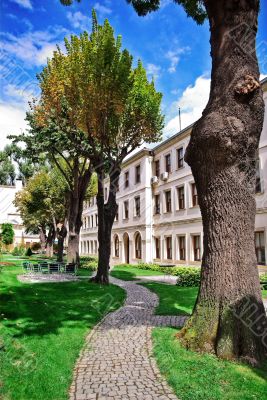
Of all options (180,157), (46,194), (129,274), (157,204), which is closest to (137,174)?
(157,204)

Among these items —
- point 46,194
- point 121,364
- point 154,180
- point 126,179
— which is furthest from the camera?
point 126,179

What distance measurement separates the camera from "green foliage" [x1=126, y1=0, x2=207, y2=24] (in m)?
9.84

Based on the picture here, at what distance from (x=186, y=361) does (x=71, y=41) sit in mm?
12905

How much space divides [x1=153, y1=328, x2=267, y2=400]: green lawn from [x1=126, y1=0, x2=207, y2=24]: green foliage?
924 centimetres

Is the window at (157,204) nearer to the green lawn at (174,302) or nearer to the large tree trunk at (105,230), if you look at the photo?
the large tree trunk at (105,230)

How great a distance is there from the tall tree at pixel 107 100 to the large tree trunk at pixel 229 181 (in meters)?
7.97

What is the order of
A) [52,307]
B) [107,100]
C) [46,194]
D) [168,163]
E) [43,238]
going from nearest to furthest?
[52,307], [107,100], [168,163], [46,194], [43,238]

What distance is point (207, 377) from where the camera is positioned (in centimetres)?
491

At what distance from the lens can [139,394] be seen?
450 centimetres

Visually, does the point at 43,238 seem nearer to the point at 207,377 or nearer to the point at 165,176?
the point at 165,176

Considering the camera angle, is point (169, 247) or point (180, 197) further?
point (169, 247)

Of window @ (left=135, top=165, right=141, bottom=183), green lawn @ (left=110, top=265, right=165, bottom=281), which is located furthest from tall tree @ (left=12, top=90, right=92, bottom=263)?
window @ (left=135, top=165, right=141, bottom=183)

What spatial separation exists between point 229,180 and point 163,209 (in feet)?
79.9

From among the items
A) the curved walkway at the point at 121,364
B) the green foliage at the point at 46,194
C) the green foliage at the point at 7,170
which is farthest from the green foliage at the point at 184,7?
the green foliage at the point at 7,170
